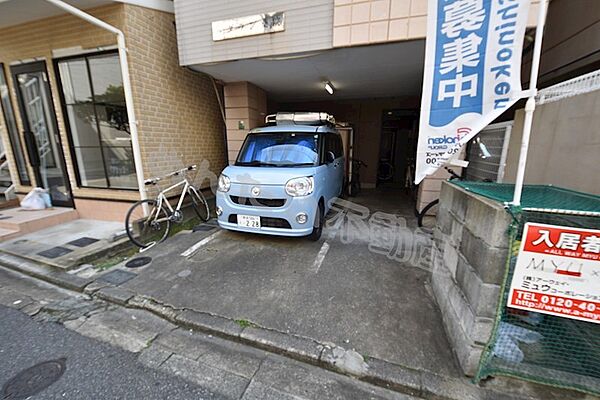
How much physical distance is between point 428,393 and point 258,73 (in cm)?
538

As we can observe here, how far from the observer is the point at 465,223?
2068mm

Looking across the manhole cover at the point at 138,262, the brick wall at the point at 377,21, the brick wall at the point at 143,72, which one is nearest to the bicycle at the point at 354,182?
the brick wall at the point at 377,21

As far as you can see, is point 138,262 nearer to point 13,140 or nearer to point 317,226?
point 317,226

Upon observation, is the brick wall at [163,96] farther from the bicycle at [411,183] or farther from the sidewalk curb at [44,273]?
the bicycle at [411,183]

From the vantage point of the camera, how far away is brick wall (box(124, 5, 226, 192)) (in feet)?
14.1

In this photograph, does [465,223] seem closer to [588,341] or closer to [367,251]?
[588,341]

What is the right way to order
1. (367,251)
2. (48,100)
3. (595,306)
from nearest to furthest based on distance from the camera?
1. (595,306)
2. (367,251)
3. (48,100)

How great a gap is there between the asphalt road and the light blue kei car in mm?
2124

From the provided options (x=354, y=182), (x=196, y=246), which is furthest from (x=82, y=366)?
(x=354, y=182)

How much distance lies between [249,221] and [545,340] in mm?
3361

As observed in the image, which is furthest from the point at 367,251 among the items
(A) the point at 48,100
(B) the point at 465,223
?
(A) the point at 48,100

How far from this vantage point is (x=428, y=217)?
16.0 feet

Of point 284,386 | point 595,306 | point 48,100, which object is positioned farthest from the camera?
point 48,100

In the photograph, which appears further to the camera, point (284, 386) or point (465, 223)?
point (465, 223)
